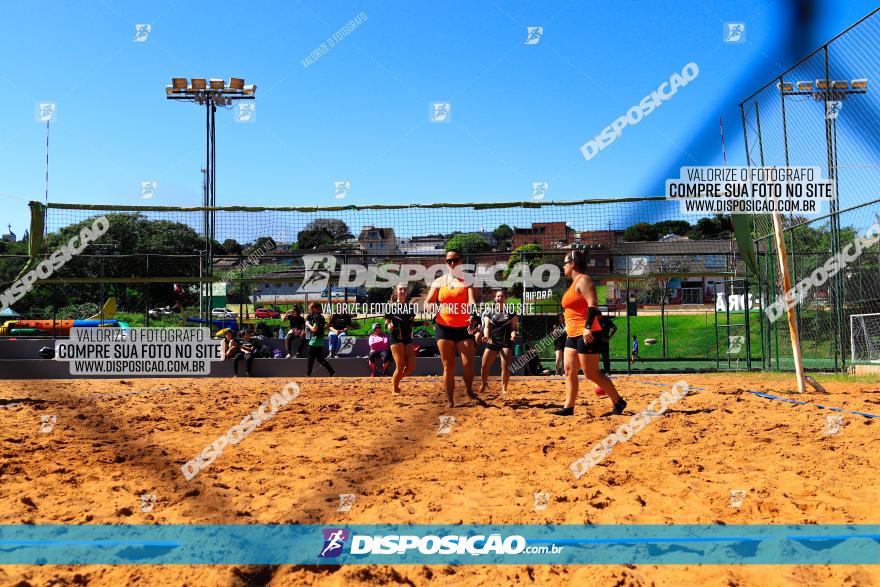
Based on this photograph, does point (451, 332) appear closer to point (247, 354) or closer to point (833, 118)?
point (247, 354)

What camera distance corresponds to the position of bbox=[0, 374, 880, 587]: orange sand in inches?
120

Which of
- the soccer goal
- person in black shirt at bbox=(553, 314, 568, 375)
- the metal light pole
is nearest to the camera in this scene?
the metal light pole

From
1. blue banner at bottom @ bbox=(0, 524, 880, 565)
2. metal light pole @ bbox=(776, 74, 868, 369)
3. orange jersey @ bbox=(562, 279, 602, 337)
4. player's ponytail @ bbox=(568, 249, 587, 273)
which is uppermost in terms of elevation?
metal light pole @ bbox=(776, 74, 868, 369)

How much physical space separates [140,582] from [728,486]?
3.41m

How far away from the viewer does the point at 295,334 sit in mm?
14352

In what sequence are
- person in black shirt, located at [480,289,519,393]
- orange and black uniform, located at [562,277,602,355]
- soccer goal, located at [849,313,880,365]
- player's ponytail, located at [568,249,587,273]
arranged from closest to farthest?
orange and black uniform, located at [562,277,602,355] < player's ponytail, located at [568,249,587,273] < person in black shirt, located at [480,289,519,393] < soccer goal, located at [849,313,880,365]

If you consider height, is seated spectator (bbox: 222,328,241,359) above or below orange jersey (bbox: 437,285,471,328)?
below

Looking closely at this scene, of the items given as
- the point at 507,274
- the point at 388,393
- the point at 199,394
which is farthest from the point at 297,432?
the point at 507,274

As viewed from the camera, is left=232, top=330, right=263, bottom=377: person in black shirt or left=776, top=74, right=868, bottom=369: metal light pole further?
left=232, top=330, right=263, bottom=377: person in black shirt

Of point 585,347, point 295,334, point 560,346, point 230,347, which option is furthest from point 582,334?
point 230,347

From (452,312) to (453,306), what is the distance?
74 millimetres

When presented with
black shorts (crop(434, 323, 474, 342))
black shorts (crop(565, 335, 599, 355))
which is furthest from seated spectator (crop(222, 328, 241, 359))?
black shorts (crop(565, 335, 599, 355))

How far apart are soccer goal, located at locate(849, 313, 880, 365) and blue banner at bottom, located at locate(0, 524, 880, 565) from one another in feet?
35.1

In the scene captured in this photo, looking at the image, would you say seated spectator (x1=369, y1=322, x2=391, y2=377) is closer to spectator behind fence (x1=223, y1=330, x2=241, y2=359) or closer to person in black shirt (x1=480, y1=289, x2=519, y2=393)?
spectator behind fence (x1=223, y1=330, x2=241, y2=359)
